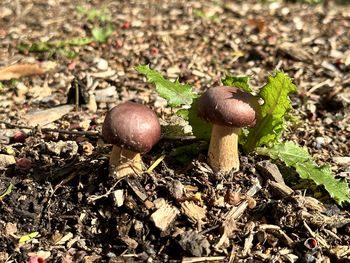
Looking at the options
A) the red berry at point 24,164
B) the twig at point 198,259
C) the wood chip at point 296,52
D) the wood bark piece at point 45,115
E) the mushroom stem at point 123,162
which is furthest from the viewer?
the wood chip at point 296,52

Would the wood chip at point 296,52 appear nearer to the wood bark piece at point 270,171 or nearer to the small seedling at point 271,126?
the small seedling at point 271,126

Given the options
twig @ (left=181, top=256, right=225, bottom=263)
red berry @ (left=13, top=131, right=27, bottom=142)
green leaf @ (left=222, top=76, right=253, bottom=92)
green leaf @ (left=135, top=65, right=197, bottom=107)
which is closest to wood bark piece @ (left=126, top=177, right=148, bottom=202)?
twig @ (left=181, top=256, right=225, bottom=263)

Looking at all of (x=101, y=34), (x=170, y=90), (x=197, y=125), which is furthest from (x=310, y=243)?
(x=101, y=34)

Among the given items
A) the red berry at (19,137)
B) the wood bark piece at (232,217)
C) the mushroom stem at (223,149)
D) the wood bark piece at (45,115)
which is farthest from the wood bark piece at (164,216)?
the wood bark piece at (45,115)

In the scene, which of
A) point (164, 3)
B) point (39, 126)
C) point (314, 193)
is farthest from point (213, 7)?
point (314, 193)

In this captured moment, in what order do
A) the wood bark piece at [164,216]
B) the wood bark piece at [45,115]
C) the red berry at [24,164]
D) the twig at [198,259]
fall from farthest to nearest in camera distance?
the wood bark piece at [45,115], the red berry at [24,164], the wood bark piece at [164,216], the twig at [198,259]
